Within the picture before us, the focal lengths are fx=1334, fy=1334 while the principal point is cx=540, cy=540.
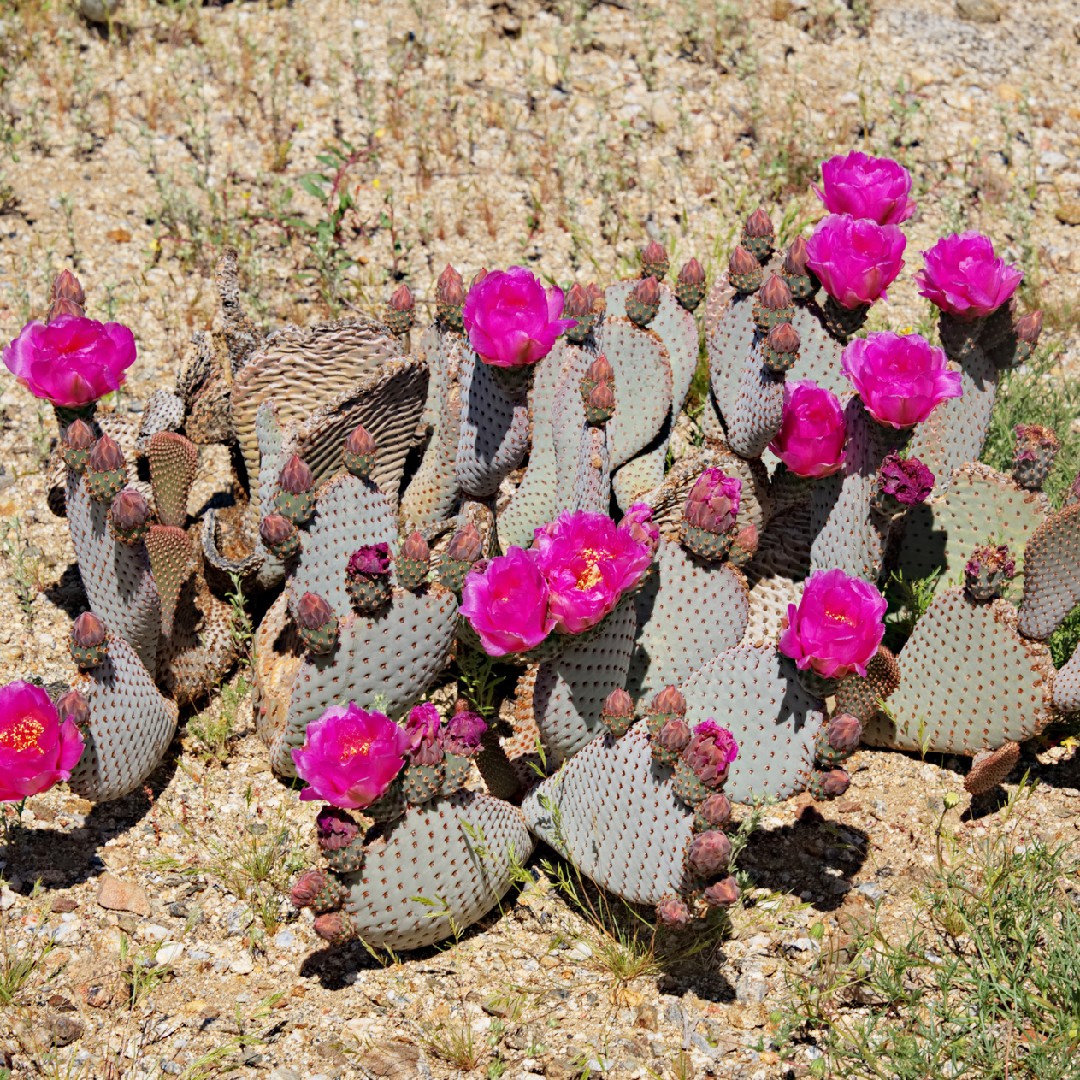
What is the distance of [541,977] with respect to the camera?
144 inches

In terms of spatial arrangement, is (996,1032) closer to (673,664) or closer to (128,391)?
(673,664)

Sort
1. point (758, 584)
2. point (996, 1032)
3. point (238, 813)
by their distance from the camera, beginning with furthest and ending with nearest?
point (758, 584), point (238, 813), point (996, 1032)

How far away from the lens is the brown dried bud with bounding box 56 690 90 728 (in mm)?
3670

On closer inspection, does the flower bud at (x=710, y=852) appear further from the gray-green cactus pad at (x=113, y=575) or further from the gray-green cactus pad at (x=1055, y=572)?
the gray-green cactus pad at (x=113, y=575)

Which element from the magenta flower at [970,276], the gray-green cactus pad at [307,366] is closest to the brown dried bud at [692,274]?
the magenta flower at [970,276]

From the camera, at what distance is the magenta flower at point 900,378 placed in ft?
12.5

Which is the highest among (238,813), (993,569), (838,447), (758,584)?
(838,447)

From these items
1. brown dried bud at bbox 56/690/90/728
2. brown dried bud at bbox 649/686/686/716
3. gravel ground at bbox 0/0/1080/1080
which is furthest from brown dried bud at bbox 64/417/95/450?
brown dried bud at bbox 649/686/686/716

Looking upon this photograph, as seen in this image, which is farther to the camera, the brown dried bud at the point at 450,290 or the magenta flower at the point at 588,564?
the brown dried bud at the point at 450,290

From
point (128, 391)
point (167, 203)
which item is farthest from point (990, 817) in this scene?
point (167, 203)

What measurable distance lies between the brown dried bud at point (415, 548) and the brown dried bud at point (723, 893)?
1150 mm

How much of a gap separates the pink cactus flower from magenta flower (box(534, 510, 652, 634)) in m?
0.07

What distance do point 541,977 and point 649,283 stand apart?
2.31 m

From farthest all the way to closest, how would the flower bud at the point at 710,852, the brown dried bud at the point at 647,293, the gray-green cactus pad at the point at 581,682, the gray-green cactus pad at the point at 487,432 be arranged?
the brown dried bud at the point at 647,293
the gray-green cactus pad at the point at 487,432
the gray-green cactus pad at the point at 581,682
the flower bud at the point at 710,852
